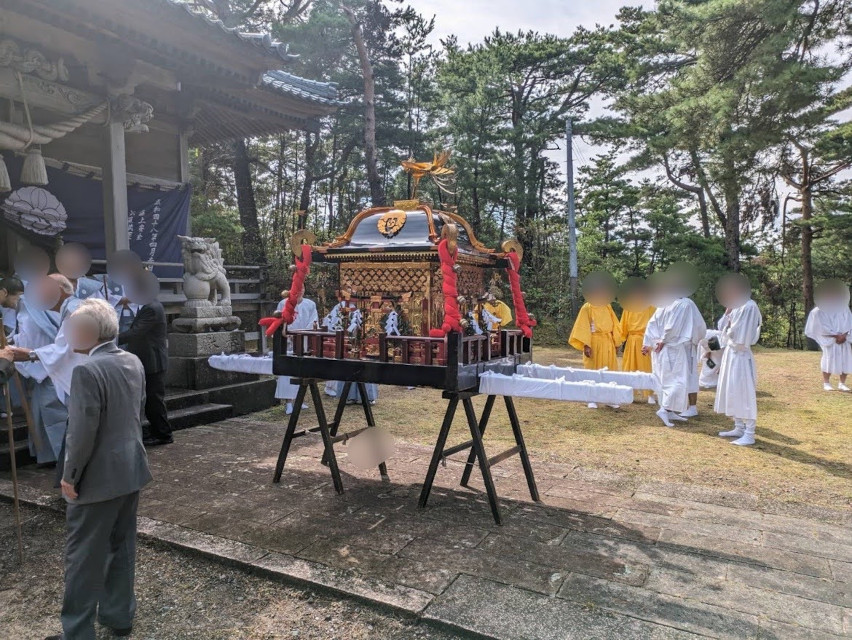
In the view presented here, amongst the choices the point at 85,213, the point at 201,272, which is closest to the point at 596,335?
the point at 201,272

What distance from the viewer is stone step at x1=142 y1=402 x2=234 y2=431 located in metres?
6.81

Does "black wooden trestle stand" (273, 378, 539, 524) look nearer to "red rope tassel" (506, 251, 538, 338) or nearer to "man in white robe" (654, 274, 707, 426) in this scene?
"red rope tassel" (506, 251, 538, 338)

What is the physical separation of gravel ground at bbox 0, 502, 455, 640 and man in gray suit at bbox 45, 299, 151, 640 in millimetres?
259

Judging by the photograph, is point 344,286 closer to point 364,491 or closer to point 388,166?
point 364,491

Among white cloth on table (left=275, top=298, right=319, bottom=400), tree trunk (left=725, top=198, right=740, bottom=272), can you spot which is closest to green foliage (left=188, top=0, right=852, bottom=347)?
tree trunk (left=725, top=198, right=740, bottom=272)

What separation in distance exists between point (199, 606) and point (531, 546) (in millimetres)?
2046

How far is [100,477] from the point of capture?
106 inches

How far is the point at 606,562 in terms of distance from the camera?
3.43m

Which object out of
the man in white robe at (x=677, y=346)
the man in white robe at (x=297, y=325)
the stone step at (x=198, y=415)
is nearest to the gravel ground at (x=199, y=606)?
the stone step at (x=198, y=415)

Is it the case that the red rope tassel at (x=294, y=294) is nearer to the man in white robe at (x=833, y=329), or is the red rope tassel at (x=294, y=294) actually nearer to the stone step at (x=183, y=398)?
the stone step at (x=183, y=398)

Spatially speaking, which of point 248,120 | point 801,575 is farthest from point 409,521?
point 248,120

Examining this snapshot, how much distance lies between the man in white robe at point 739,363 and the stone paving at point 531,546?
238 centimetres

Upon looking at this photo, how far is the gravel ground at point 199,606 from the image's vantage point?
2.81 metres

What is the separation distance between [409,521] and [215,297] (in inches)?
226
